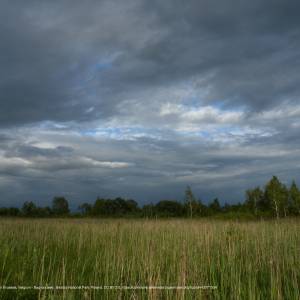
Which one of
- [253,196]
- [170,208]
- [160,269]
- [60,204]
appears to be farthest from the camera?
[60,204]

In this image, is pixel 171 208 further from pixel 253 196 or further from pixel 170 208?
pixel 253 196

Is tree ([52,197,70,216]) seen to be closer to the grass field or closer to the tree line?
the tree line

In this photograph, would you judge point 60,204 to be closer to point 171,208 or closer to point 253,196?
point 171,208

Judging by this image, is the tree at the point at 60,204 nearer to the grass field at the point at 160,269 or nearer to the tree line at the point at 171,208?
the tree line at the point at 171,208

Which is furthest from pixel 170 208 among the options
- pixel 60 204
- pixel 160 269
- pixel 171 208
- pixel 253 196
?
pixel 160 269

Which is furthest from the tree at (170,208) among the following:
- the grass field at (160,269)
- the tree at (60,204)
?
the grass field at (160,269)

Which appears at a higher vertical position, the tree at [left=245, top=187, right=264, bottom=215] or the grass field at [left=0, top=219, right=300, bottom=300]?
the tree at [left=245, top=187, right=264, bottom=215]

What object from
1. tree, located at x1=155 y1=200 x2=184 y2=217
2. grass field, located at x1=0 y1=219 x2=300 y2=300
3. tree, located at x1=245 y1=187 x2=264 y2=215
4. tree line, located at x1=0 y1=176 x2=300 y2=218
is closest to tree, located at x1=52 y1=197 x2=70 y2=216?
tree line, located at x1=0 y1=176 x2=300 y2=218

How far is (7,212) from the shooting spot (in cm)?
2998

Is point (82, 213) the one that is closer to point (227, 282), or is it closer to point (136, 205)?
point (136, 205)

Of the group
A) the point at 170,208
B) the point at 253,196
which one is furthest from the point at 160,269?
the point at 170,208

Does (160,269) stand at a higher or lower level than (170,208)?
lower

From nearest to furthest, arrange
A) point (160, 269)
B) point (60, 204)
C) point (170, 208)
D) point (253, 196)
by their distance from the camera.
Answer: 1. point (160, 269)
2. point (253, 196)
3. point (170, 208)
4. point (60, 204)

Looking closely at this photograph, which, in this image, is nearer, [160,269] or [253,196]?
[160,269]
